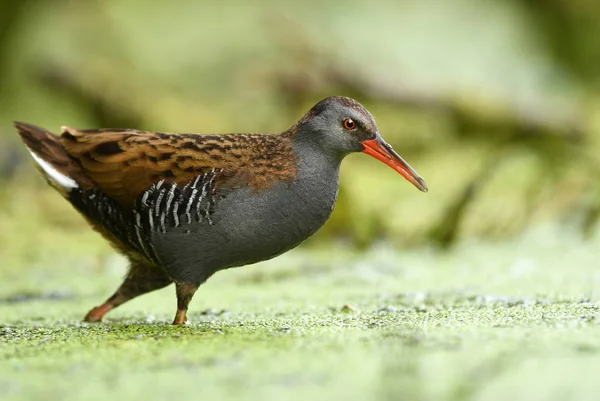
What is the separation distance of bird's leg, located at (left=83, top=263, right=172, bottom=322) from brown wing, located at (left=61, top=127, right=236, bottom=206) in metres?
0.48

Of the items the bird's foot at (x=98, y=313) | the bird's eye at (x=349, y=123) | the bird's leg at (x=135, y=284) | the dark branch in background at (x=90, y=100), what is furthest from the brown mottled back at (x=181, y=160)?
the dark branch in background at (x=90, y=100)

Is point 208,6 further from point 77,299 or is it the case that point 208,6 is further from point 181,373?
point 181,373

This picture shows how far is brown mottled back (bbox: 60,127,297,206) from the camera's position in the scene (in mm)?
3578

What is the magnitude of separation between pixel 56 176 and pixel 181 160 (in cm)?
66

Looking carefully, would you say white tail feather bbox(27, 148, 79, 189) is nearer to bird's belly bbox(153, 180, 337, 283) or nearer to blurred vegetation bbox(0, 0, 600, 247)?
bird's belly bbox(153, 180, 337, 283)

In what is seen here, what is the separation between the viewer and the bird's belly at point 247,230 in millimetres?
3525

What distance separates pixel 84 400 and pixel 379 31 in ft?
23.7

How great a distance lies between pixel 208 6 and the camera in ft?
30.9

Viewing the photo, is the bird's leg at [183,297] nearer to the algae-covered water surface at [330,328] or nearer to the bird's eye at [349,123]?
the algae-covered water surface at [330,328]

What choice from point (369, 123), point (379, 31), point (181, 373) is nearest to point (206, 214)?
point (369, 123)

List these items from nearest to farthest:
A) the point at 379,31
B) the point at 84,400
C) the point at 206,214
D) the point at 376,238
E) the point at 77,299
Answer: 1. the point at 84,400
2. the point at 206,214
3. the point at 77,299
4. the point at 376,238
5. the point at 379,31

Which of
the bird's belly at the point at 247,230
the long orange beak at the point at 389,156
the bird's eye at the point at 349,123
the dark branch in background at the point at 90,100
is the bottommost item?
the bird's belly at the point at 247,230

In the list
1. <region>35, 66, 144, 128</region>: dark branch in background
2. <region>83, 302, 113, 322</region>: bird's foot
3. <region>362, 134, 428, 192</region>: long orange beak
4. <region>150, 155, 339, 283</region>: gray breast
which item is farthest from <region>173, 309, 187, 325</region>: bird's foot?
<region>35, 66, 144, 128</region>: dark branch in background

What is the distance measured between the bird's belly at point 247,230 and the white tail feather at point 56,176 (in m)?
0.54
